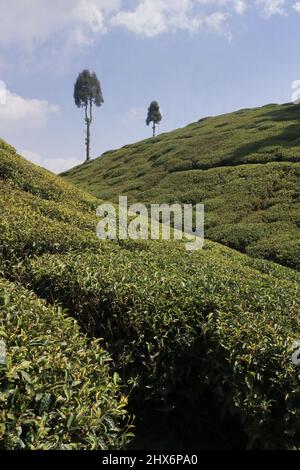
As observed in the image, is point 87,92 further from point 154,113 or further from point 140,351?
point 140,351

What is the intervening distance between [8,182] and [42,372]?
30.1 ft

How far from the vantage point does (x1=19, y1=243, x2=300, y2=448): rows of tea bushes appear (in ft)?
16.3

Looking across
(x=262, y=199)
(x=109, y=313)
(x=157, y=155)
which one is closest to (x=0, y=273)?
(x=109, y=313)

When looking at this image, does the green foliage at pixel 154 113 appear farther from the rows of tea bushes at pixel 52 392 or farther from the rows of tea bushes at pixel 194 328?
the rows of tea bushes at pixel 52 392

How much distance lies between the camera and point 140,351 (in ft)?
20.1

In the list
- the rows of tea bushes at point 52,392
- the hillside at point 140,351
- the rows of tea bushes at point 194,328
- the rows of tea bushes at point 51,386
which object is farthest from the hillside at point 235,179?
the rows of tea bushes at point 52,392

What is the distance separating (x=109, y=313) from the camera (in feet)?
21.8

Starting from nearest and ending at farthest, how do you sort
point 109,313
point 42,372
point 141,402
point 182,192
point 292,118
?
point 42,372, point 141,402, point 109,313, point 182,192, point 292,118

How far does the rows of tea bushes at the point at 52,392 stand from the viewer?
380cm

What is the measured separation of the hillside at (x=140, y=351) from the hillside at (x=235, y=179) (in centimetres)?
787

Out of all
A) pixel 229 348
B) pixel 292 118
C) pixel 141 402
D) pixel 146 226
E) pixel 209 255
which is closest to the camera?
pixel 229 348

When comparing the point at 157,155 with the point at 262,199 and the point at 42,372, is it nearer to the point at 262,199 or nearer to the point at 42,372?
the point at 262,199

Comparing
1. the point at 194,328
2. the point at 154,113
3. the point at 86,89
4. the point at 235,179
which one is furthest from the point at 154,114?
the point at 194,328

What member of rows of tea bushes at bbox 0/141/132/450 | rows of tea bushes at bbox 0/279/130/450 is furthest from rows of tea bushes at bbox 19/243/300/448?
rows of tea bushes at bbox 0/279/130/450
